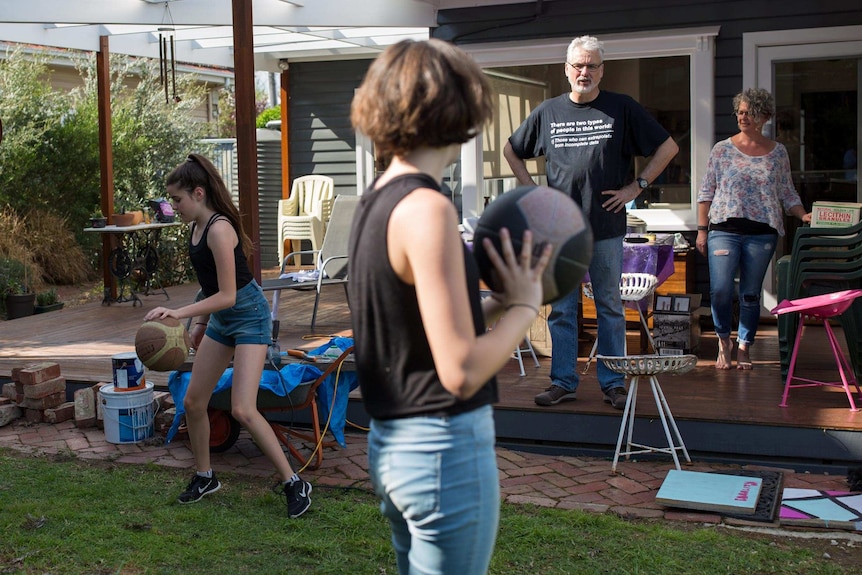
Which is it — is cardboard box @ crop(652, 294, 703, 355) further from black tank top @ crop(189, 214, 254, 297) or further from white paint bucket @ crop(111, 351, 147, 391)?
white paint bucket @ crop(111, 351, 147, 391)

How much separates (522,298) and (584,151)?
3.23 m

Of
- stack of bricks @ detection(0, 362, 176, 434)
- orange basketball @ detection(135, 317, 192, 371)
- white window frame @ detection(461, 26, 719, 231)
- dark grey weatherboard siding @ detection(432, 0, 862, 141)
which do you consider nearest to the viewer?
orange basketball @ detection(135, 317, 192, 371)

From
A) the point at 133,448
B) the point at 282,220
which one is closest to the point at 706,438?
the point at 133,448

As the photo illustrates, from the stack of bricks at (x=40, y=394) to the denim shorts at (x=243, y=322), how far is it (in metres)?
2.18

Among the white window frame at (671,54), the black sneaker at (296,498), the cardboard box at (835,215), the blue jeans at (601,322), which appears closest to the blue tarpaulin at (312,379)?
the black sneaker at (296,498)

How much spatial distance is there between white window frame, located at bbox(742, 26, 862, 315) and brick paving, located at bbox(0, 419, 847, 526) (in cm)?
327

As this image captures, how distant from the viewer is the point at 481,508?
1.68 metres

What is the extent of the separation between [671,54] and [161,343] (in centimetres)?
506

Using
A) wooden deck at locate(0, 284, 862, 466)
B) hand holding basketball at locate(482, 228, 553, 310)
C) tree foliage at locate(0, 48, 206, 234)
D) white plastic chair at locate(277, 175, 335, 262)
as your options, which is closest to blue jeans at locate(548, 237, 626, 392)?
wooden deck at locate(0, 284, 862, 466)

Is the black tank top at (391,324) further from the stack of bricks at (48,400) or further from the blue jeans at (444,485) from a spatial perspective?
the stack of bricks at (48,400)

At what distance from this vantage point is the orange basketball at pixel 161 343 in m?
3.81

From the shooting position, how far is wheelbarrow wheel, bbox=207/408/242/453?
5055mm

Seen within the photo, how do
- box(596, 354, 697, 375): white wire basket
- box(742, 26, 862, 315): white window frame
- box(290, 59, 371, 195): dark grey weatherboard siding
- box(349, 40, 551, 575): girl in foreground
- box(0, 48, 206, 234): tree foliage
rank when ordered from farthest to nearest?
→ 1. box(0, 48, 206, 234): tree foliage
2. box(290, 59, 371, 195): dark grey weatherboard siding
3. box(742, 26, 862, 315): white window frame
4. box(596, 354, 697, 375): white wire basket
5. box(349, 40, 551, 575): girl in foreground

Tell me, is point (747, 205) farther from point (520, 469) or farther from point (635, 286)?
point (520, 469)
